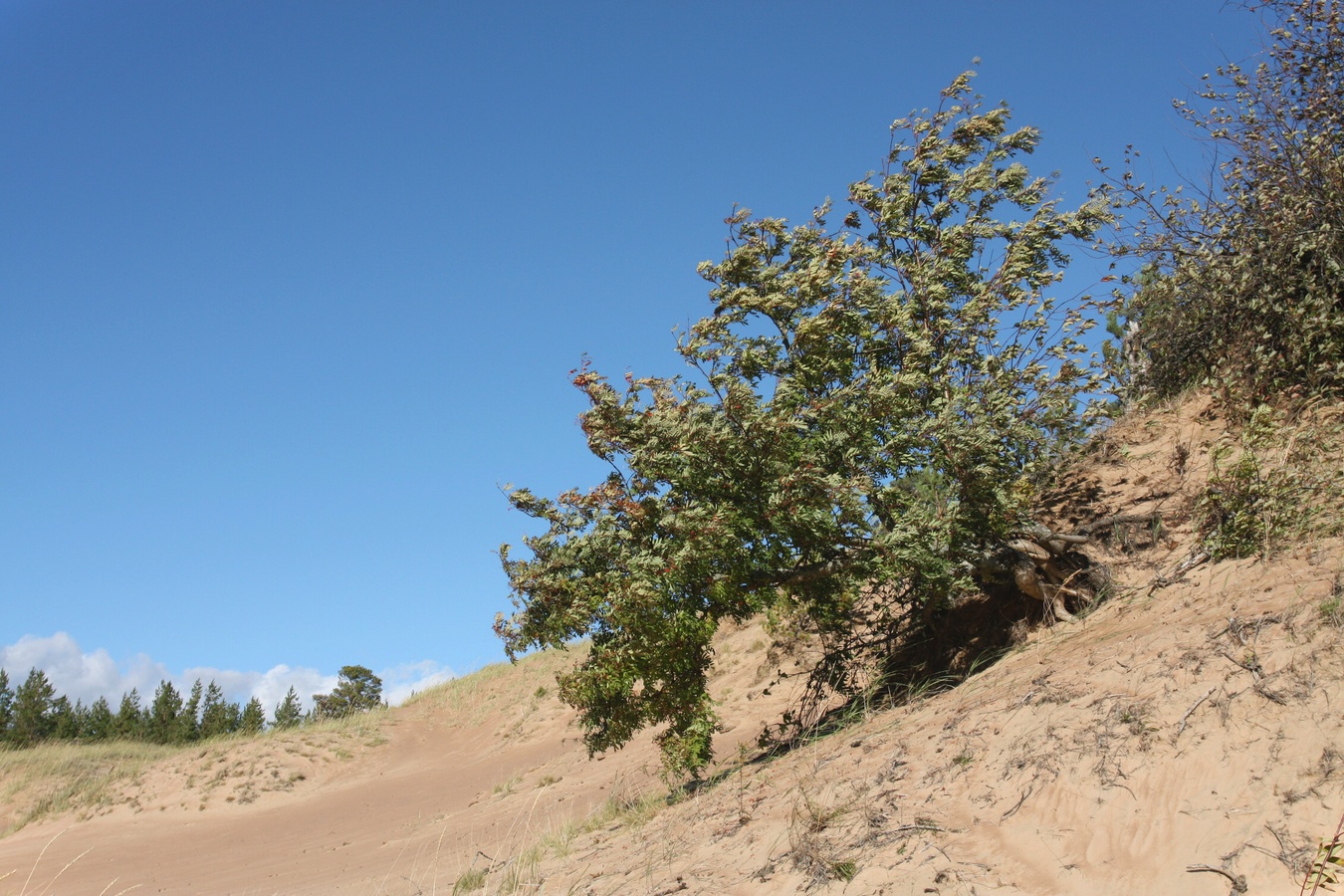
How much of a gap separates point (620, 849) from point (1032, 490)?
18.8 ft

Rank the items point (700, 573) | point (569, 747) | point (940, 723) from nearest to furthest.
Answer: point (940, 723), point (700, 573), point (569, 747)

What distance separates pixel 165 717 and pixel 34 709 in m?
9.46

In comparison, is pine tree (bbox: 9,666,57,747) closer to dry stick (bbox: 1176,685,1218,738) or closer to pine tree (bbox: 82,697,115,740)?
pine tree (bbox: 82,697,115,740)

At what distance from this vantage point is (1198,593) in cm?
795

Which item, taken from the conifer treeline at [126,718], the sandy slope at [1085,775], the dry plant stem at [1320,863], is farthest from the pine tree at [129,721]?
the dry plant stem at [1320,863]

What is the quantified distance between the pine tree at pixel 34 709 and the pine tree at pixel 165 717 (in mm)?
6759

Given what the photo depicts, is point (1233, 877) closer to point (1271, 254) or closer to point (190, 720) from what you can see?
point (1271, 254)

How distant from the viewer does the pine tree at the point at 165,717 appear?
36.2m

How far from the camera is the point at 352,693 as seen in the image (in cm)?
5422

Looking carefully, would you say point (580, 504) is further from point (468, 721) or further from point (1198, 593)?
point (468, 721)

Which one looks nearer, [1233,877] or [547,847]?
[1233,877]

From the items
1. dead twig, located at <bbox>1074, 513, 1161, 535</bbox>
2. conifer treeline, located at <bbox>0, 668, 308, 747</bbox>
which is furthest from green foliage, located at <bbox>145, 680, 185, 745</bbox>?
dead twig, located at <bbox>1074, 513, 1161, 535</bbox>

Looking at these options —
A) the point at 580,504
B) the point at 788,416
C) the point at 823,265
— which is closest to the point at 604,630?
the point at 580,504

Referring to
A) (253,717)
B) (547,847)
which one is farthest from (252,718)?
(547,847)
